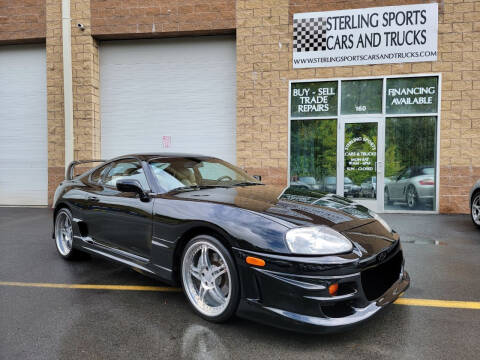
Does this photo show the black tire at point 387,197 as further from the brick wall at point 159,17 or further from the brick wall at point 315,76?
the brick wall at point 159,17

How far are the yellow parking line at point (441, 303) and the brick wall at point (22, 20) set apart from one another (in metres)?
10.8

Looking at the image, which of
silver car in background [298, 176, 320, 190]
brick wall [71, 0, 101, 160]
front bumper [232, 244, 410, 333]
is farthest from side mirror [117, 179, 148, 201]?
brick wall [71, 0, 101, 160]

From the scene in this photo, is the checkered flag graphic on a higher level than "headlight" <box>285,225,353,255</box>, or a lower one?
higher

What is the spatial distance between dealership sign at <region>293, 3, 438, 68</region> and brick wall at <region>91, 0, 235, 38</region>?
6.32ft

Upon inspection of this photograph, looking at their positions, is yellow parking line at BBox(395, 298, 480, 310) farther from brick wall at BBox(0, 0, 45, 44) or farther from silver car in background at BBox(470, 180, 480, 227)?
brick wall at BBox(0, 0, 45, 44)

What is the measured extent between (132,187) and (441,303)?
284cm

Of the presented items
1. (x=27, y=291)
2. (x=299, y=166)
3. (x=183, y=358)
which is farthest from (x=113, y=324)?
(x=299, y=166)

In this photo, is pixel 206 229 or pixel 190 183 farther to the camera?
pixel 190 183

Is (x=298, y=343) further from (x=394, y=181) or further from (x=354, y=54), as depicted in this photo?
(x=354, y=54)

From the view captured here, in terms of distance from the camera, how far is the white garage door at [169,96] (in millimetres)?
9672

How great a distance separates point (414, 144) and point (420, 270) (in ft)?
17.1

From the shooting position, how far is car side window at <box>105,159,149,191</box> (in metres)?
3.58

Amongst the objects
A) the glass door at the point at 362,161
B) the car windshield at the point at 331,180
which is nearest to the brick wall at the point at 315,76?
the car windshield at the point at 331,180

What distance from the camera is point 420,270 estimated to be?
A: 4.09 meters
